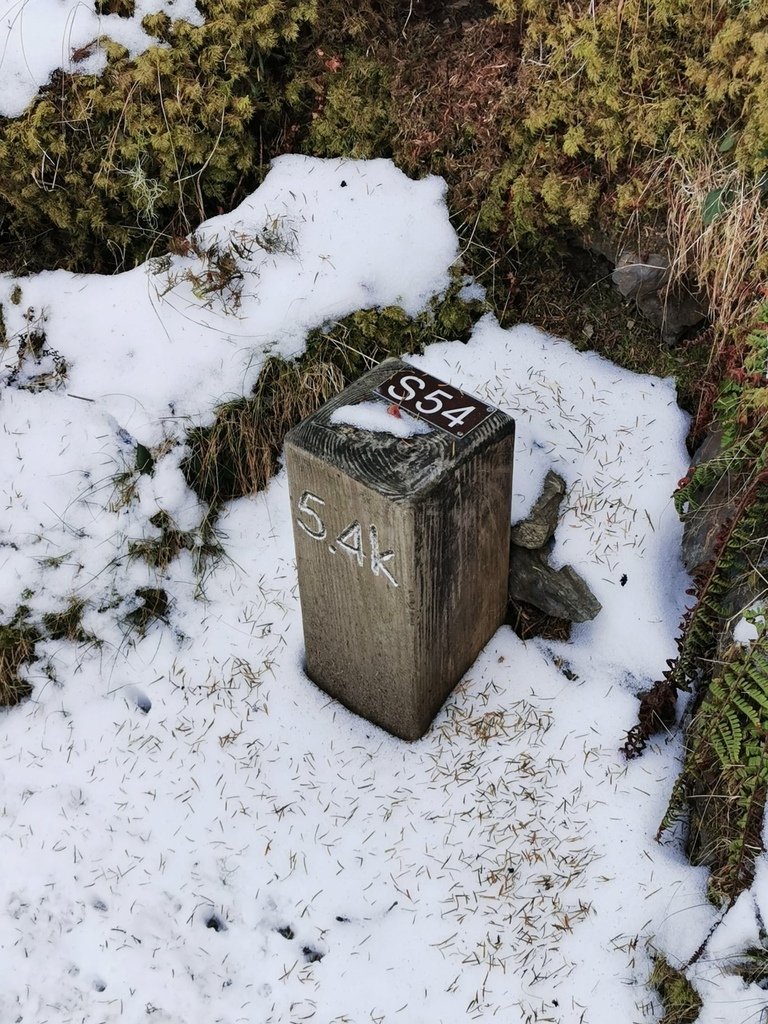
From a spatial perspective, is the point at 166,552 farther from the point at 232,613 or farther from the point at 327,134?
the point at 327,134

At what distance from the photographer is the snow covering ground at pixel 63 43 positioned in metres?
4.59

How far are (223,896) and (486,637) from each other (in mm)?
1579

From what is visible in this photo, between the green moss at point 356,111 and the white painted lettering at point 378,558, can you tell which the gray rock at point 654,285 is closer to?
the green moss at point 356,111

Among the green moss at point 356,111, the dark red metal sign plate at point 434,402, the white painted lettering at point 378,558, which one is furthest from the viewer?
the green moss at point 356,111

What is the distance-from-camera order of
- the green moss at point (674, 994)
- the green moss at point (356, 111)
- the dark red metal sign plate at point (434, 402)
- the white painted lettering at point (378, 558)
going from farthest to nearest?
the green moss at point (356, 111) < the dark red metal sign plate at point (434, 402) < the white painted lettering at point (378, 558) < the green moss at point (674, 994)

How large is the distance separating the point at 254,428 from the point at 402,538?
5.29 feet

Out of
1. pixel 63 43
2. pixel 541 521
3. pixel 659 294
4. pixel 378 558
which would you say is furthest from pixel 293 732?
pixel 63 43

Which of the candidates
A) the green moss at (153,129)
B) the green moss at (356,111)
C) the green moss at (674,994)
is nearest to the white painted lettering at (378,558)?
the green moss at (674,994)

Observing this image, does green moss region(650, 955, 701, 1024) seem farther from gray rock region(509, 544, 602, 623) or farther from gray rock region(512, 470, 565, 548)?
gray rock region(512, 470, 565, 548)

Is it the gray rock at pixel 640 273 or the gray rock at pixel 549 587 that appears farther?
the gray rock at pixel 640 273

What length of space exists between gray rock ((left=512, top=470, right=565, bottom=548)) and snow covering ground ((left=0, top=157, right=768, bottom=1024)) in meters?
0.07

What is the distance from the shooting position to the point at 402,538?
298cm

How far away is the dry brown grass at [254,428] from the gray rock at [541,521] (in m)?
1.23

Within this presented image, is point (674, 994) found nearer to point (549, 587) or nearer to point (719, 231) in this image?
point (549, 587)
